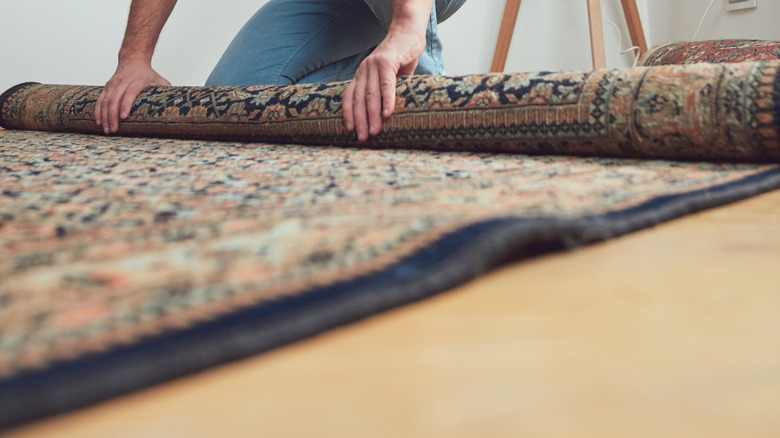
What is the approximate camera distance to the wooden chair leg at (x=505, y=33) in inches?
121

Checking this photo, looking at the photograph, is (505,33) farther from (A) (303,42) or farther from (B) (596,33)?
(A) (303,42)

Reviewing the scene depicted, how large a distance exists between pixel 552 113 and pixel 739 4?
211 centimetres

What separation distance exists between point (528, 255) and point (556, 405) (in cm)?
18

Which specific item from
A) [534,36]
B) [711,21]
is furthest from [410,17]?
[534,36]

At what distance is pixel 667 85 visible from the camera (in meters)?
0.73

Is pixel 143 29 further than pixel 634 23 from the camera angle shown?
No

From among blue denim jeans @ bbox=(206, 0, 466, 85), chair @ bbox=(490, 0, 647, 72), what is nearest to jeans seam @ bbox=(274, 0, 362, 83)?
blue denim jeans @ bbox=(206, 0, 466, 85)

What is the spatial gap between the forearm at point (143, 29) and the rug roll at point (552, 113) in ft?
1.81

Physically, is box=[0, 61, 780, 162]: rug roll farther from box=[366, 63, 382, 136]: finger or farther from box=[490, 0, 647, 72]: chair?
box=[490, 0, 647, 72]: chair

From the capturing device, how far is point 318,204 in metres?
0.51

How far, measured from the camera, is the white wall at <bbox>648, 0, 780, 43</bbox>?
2361mm

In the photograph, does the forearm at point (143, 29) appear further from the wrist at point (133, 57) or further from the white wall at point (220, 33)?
the white wall at point (220, 33)

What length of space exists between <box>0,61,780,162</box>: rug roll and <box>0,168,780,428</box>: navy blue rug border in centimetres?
30

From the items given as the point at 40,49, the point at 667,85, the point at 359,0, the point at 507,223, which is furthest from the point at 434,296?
the point at 40,49
